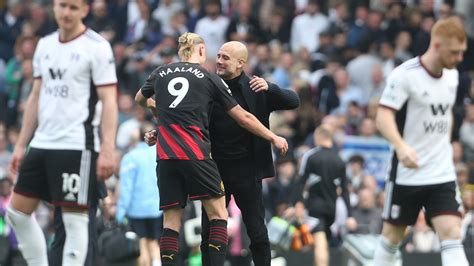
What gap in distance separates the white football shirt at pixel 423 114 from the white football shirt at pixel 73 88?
107 inches

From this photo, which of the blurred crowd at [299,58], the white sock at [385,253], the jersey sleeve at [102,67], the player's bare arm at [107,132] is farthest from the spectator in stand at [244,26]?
the player's bare arm at [107,132]

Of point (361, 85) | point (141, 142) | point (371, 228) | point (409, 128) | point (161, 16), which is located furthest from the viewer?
point (161, 16)

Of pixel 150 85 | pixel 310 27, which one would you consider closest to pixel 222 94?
pixel 150 85

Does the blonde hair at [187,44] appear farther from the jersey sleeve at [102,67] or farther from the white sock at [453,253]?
the white sock at [453,253]

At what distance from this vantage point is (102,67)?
1238 cm

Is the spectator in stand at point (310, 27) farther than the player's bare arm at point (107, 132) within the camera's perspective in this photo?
Yes

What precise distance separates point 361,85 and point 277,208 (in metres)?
4.17

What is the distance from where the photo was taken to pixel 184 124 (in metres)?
12.0

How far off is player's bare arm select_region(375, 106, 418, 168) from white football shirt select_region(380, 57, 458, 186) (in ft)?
0.29

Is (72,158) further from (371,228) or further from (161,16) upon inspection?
(161,16)

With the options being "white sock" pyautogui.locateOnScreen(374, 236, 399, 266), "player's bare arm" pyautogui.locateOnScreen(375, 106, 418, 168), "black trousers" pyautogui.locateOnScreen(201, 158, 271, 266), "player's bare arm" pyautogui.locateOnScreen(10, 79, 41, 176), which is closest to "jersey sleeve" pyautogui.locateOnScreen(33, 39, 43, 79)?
"player's bare arm" pyautogui.locateOnScreen(10, 79, 41, 176)

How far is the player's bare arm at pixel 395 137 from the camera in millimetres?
12648

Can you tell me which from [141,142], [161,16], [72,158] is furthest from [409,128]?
[161,16]

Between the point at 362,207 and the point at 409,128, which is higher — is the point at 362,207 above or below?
below
